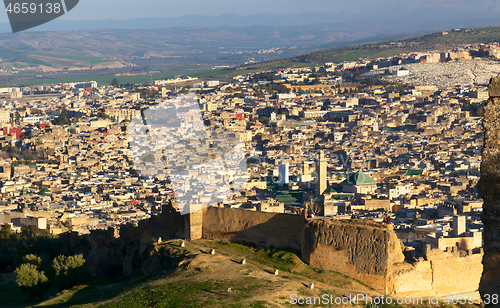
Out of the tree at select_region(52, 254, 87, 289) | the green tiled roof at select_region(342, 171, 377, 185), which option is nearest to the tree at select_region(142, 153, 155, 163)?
the green tiled roof at select_region(342, 171, 377, 185)

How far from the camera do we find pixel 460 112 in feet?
252

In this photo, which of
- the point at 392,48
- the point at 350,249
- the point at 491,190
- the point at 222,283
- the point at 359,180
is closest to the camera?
the point at 491,190

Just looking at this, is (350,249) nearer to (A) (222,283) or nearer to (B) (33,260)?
(A) (222,283)

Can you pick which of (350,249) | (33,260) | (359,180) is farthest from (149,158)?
(350,249)

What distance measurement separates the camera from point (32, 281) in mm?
17375

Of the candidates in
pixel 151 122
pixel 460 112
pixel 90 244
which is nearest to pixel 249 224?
pixel 90 244

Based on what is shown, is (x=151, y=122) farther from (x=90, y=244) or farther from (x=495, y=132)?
(x=495, y=132)

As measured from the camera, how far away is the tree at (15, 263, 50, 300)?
17344mm

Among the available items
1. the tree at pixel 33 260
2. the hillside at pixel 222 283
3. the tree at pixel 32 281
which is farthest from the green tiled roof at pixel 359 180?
the hillside at pixel 222 283

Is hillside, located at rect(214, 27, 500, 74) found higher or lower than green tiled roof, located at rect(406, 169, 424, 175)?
higher

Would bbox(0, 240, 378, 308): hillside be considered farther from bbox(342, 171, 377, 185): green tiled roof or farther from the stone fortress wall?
bbox(342, 171, 377, 185): green tiled roof

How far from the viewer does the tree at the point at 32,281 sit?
56.9 feet

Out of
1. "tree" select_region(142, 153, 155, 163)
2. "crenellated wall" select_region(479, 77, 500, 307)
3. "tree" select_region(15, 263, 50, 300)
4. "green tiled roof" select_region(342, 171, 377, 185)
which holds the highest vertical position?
"crenellated wall" select_region(479, 77, 500, 307)

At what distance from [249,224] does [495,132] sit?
9.38m
